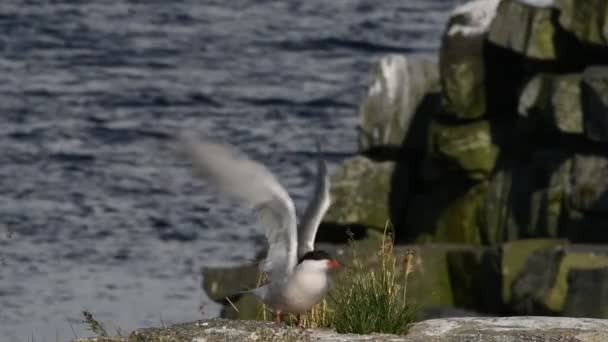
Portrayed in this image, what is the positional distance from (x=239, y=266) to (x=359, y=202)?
2.12 meters

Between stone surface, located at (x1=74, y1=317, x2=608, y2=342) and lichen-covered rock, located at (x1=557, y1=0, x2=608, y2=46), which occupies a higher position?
lichen-covered rock, located at (x1=557, y1=0, x2=608, y2=46)

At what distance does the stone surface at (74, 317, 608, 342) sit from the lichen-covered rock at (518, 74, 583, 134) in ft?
27.4

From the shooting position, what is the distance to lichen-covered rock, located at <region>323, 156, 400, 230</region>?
2128 cm

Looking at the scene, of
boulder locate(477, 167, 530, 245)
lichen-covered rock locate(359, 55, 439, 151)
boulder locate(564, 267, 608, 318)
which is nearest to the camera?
boulder locate(564, 267, 608, 318)

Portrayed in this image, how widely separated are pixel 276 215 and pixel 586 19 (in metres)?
8.63

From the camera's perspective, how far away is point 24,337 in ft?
58.3

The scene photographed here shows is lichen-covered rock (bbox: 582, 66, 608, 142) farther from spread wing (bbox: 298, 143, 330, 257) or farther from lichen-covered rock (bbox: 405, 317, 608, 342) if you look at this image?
lichen-covered rock (bbox: 405, 317, 608, 342)

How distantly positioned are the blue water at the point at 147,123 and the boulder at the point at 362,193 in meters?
1.42

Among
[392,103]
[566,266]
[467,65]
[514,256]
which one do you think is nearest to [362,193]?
[392,103]

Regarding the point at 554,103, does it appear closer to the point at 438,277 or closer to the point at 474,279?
the point at 474,279

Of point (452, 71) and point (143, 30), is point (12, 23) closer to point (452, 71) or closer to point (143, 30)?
point (143, 30)

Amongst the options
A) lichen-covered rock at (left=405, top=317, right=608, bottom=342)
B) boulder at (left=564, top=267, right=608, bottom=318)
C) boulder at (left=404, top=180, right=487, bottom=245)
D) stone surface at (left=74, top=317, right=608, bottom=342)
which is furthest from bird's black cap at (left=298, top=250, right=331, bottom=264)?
boulder at (left=404, top=180, right=487, bottom=245)

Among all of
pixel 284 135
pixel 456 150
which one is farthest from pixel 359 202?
pixel 284 135

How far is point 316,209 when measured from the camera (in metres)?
10.6
